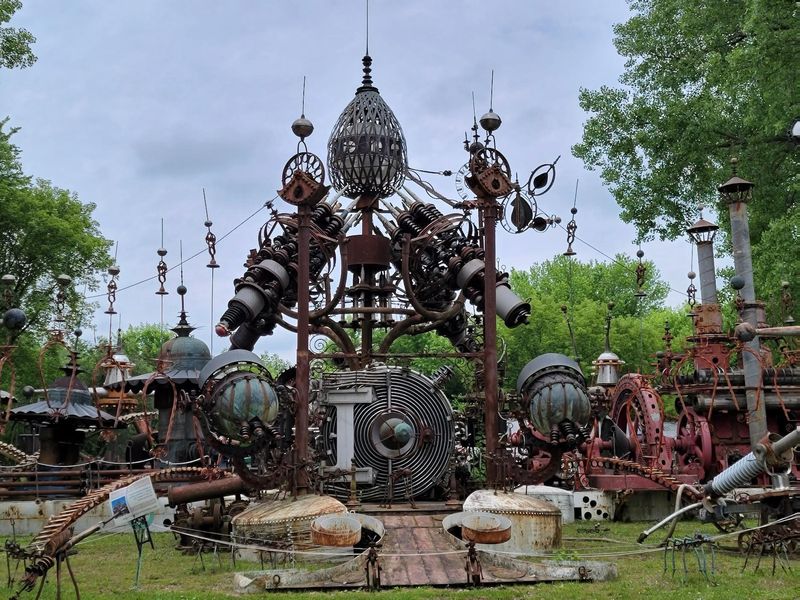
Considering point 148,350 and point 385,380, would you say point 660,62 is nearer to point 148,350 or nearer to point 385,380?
point 385,380

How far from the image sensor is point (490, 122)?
19734 millimetres

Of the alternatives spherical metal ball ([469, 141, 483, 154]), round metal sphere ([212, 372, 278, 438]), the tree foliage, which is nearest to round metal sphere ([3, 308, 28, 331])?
round metal sphere ([212, 372, 278, 438])

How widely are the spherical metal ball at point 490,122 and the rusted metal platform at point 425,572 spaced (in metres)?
8.31

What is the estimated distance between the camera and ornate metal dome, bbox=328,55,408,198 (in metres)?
24.2

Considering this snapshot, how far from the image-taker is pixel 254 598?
1272 cm

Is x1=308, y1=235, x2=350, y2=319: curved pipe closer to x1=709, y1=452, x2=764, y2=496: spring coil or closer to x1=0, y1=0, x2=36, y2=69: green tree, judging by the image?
x1=709, y1=452, x2=764, y2=496: spring coil

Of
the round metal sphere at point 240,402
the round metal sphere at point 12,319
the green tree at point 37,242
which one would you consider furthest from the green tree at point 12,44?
the round metal sphere at point 240,402

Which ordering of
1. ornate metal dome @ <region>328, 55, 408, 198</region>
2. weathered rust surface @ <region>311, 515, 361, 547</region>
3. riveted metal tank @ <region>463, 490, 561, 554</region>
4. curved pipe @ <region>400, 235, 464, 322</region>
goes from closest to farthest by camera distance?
weathered rust surface @ <region>311, 515, 361, 547</region> < riveted metal tank @ <region>463, 490, 561, 554</region> < curved pipe @ <region>400, 235, 464, 322</region> < ornate metal dome @ <region>328, 55, 408, 198</region>

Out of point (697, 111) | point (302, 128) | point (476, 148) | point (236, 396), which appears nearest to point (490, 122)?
point (476, 148)

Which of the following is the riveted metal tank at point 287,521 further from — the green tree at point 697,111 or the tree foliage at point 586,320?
the tree foliage at point 586,320

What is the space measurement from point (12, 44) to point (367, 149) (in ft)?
Answer: 57.0

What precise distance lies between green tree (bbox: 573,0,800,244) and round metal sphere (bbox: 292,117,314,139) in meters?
12.7

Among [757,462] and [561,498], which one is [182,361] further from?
[757,462]

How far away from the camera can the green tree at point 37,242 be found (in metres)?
40.3
